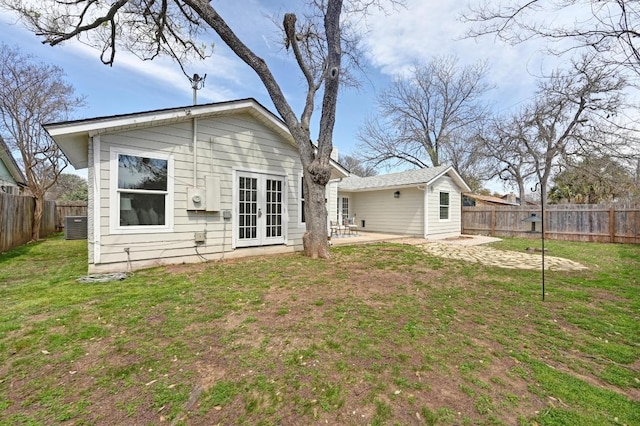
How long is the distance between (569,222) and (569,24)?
1115 centimetres

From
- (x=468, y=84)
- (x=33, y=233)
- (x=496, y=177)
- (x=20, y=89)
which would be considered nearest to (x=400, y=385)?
(x=33, y=233)

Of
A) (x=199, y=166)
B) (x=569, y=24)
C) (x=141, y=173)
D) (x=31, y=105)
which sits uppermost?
(x=31, y=105)

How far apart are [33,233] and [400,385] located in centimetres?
1543

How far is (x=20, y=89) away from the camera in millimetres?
12492

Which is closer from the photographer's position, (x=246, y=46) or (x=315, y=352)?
(x=315, y=352)

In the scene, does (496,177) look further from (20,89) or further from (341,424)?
(20,89)

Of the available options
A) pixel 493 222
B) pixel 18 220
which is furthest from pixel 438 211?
pixel 18 220

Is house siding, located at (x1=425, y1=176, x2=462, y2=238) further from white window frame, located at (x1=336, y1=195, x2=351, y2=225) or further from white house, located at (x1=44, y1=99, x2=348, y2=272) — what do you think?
white house, located at (x1=44, y1=99, x2=348, y2=272)

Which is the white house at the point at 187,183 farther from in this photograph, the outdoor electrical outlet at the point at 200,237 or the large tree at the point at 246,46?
the large tree at the point at 246,46

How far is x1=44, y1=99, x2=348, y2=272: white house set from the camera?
546 cm

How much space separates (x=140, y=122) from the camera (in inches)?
221

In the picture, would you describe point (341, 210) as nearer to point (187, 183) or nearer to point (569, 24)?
point (187, 183)

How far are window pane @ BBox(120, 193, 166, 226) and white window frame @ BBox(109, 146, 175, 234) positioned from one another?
0.24ft

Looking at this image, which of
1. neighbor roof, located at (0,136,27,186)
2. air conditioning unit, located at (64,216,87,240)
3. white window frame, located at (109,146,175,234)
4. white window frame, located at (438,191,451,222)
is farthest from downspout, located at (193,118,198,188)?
neighbor roof, located at (0,136,27,186)
